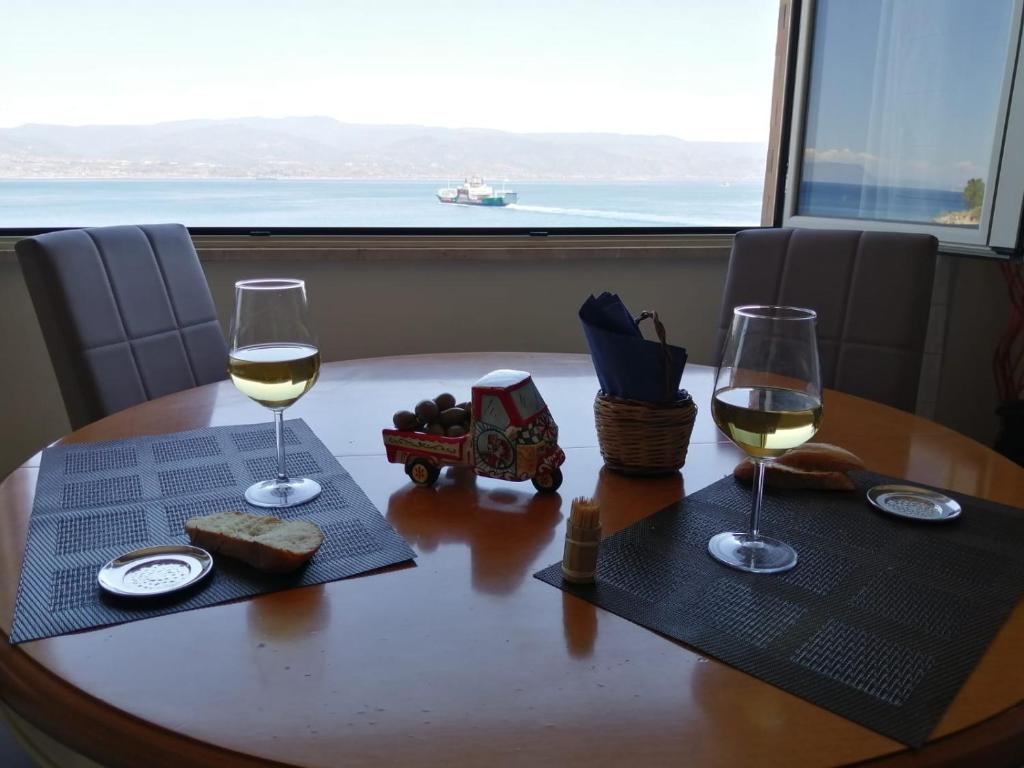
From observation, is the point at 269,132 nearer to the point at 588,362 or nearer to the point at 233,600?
the point at 588,362

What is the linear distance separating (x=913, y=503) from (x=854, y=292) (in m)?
1.15

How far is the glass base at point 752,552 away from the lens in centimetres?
79

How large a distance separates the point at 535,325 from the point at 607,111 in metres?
0.85

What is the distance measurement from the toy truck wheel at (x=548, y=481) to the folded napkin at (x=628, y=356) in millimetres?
143

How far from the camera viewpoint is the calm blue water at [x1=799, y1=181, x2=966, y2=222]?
2582mm

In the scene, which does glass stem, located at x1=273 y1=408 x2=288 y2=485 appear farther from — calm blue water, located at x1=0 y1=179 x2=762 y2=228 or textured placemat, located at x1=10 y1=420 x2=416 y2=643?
calm blue water, located at x1=0 y1=179 x2=762 y2=228

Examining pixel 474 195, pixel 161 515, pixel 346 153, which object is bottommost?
pixel 161 515

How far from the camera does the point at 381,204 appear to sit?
9.65 feet

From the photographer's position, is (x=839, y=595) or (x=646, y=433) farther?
(x=646, y=433)

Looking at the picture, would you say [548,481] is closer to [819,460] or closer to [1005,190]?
[819,460]

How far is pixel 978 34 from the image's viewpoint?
7.86 feet

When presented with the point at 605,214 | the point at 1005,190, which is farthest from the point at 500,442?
the point at 605,214

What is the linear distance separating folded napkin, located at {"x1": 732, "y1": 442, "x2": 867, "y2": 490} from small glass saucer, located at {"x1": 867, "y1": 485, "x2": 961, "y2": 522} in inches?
1.5

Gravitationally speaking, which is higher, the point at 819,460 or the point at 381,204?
the point at 381,204
